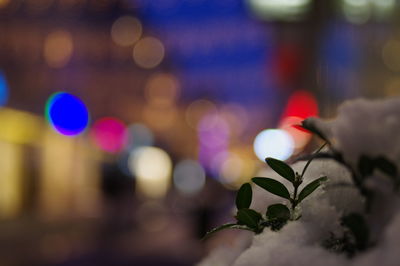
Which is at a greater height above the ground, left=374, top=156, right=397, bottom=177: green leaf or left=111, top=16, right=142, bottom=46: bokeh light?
left=111, top=16, right=142, bottom=46: bokeh light

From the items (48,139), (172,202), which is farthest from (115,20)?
(172,202)

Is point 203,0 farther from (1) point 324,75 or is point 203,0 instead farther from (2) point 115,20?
(1) point 324,75

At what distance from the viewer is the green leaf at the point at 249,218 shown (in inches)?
22.2

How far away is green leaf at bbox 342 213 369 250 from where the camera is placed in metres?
0.43

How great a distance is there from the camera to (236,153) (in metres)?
26.3

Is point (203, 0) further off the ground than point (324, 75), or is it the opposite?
point (203, 0)

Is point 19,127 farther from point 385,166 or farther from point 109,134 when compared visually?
point 385,166

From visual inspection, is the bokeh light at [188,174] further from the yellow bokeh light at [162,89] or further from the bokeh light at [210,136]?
the yellow bokeh light at [162,89]

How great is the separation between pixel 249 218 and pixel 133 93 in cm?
1463

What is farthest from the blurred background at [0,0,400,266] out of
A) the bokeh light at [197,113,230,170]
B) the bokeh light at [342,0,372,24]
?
the bokeh light at [197,113,230,170]

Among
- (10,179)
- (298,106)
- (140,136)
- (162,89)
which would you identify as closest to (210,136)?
(140,136)

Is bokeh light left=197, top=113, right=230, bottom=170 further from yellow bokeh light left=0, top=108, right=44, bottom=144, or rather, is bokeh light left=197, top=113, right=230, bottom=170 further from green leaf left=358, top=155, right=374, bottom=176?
green leaf left=358, top=155, right=374, bottom=176

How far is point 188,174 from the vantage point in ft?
66.5

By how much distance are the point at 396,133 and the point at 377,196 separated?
45mm
